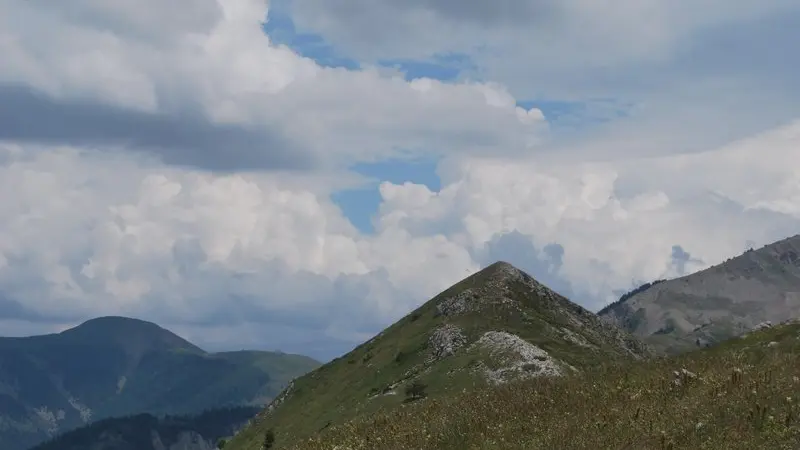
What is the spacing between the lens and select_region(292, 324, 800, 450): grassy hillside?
57.5 feet

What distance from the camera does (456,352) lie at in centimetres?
10381

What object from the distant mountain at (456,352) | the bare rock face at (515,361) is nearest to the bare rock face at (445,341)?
the distant mountain at (456,352)

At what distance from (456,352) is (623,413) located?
8499 centimetres

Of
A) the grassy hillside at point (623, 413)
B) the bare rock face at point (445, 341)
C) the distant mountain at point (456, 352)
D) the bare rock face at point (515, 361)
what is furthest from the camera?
the bare rock face at point (445, 341)

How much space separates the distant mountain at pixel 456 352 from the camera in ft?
285

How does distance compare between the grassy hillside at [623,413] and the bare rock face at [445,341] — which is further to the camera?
the bare rock face at [445,341]

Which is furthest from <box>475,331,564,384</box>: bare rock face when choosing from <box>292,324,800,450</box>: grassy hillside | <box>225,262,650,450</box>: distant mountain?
<box>292,324,800,450</box>: grassy hillside

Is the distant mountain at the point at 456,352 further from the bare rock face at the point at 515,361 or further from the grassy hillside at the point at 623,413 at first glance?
the grassy hillside at the point at 623,413

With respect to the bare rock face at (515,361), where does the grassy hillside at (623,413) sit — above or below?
below

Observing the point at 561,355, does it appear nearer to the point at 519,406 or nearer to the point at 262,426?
the point at 262,426

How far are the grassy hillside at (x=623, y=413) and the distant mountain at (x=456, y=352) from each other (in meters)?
54.3

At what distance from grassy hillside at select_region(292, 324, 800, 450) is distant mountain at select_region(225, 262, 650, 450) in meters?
54.3

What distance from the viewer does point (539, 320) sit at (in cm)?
11806

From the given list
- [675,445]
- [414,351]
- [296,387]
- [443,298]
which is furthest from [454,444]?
[296,387]
